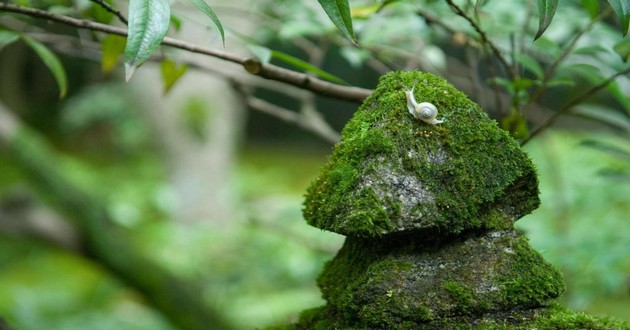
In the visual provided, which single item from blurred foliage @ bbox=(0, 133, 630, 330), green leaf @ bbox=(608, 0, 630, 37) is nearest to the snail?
green leaf @ bbox=(608, 0, 630, 37)

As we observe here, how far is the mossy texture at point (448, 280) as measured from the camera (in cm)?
82

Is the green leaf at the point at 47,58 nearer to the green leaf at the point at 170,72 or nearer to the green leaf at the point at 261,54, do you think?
the green leaf at the point at 170,72

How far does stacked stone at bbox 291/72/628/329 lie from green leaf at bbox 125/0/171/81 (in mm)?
280

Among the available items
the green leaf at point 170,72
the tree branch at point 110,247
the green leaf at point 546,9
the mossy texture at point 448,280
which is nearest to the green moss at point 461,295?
the mossy texture at point 448,280

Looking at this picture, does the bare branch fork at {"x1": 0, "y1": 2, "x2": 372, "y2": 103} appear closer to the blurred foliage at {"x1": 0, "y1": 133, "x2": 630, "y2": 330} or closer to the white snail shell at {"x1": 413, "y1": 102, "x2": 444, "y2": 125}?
the white snail shell at {"x1": 413, "y1": 102, "x2": 444, "y2": 125}

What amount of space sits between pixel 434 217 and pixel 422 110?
13 centimetres

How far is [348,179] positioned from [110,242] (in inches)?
102

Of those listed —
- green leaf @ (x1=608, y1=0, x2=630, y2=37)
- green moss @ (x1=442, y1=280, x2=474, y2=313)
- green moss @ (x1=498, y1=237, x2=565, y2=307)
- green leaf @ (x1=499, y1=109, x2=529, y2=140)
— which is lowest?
green moss @ (x1=442, y1=280, x2=474, y2=313)

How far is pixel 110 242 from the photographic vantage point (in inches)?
126

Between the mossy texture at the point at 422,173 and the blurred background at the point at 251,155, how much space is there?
89 mm

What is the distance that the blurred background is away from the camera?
5.11 feet

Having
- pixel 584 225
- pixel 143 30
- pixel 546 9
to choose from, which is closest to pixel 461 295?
pixel 546 9

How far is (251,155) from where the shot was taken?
7719 mm

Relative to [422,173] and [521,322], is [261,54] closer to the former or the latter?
[422,173]
